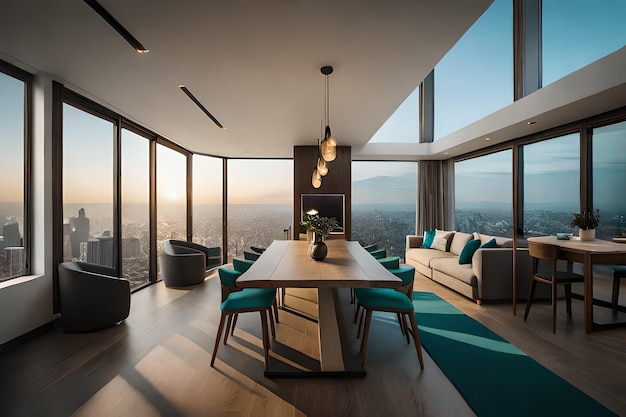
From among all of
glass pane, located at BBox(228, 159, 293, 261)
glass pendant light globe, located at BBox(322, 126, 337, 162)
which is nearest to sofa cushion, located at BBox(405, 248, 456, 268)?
glass pane, located at BBox(228, 159, 293, 261)

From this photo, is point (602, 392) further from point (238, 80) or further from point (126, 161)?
point (126, 161)

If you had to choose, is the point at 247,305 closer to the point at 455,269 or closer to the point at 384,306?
the point at 384,306

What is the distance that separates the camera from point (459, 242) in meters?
6.11

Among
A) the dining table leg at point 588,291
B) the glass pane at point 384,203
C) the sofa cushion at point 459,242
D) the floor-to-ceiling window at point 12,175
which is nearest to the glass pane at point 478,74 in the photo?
the glass pane at point 384,203

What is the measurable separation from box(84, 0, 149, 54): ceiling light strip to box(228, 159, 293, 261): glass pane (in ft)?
18.1

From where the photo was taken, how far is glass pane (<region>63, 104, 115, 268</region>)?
3736mm

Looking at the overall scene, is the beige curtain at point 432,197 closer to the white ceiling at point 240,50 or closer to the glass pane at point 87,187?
the white ceiling at point 240,50

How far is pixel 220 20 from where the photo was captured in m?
2.33

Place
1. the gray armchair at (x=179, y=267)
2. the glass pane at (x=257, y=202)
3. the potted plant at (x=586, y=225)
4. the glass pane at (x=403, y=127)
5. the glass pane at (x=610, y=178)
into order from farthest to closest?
1. the glass pane at (x=257, y=202)
2. the glass pane at (x=403, y=127)
3. the gray armchair at (x=179, y=267)
4. the glass pane at (x=610, y=178)
5. the potted plant at (x=586, y=225)

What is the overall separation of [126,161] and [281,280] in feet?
12.4

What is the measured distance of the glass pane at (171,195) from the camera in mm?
5867

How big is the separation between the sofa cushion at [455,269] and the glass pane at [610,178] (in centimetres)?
165

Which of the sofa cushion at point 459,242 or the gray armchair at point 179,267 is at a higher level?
the sofa cushion at point 459,242

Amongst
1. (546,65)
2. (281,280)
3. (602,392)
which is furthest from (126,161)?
(546,65)
